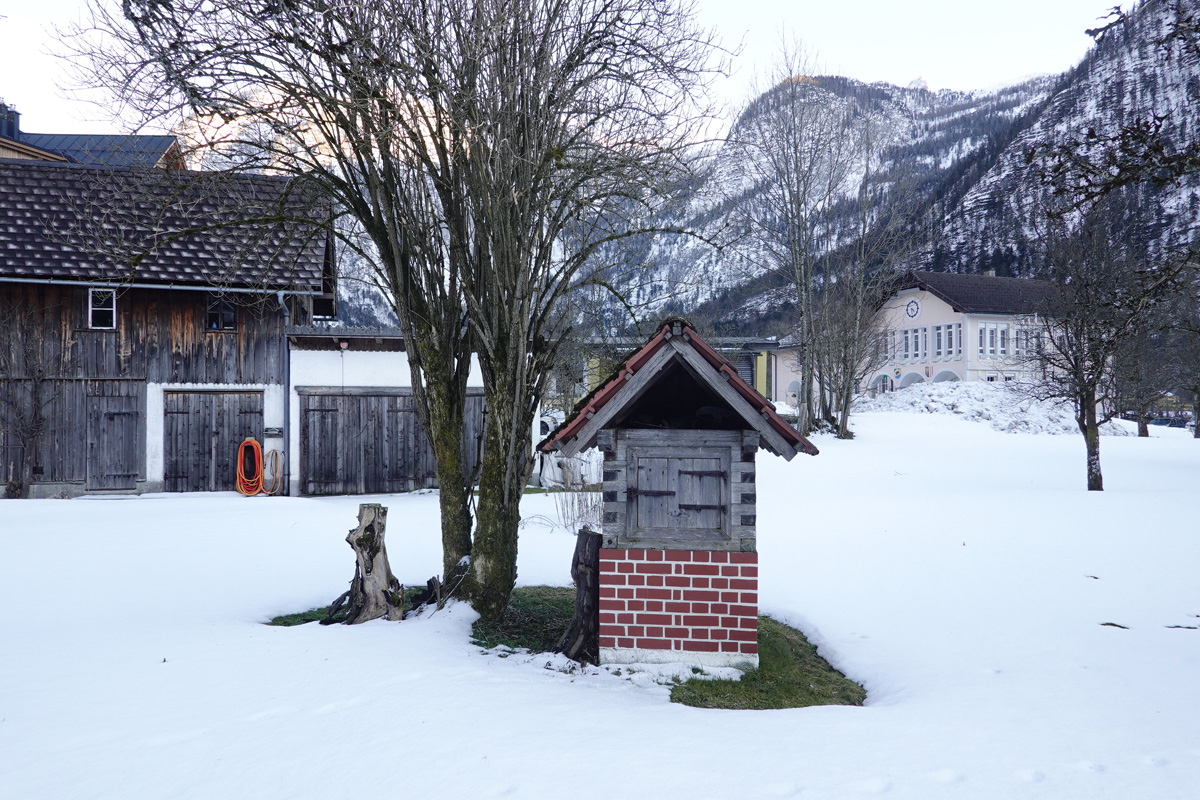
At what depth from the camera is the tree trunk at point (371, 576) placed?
23.1 ft

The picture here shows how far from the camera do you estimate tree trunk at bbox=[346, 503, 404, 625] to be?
7.05 meters

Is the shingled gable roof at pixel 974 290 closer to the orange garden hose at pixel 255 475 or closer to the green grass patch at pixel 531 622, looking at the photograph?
the orange garden hose at pixel 255 475

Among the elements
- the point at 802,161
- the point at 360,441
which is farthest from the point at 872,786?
the point at 802,161

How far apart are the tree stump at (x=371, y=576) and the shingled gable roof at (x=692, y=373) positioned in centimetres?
221

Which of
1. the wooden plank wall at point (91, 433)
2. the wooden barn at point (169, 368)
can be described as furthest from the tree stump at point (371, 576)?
the wooden plank wall at point (91, 433)

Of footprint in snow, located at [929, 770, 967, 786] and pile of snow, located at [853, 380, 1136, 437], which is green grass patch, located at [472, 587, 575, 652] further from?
pile of snow, located at [853, 380, 1136, 437]

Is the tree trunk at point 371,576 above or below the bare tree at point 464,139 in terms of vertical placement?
below

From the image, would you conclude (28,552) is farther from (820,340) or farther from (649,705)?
(820,340)

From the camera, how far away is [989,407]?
119 feet

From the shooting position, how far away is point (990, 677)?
246 inches

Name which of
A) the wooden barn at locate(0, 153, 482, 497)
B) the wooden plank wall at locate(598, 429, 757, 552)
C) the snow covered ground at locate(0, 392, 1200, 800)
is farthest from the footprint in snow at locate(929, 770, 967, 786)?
the wooden barn at locate(0, 153, 482, 497)

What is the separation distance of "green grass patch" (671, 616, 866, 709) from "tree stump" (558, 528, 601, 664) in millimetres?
942

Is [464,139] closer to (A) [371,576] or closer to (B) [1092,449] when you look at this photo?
(A) [371,576]

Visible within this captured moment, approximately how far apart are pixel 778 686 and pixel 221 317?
1484 centimetres
